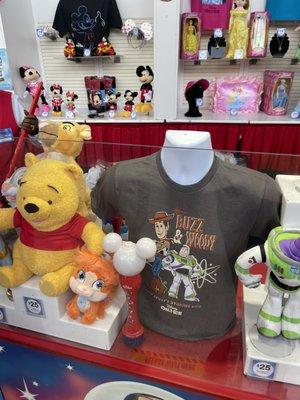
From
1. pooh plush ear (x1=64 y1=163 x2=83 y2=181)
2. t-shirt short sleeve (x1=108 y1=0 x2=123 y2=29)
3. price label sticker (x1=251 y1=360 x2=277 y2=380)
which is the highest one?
t-shirt short sleeve (x1=108 y1=0 x2=123 y2=29)

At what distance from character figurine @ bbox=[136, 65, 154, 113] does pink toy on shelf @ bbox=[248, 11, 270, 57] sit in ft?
2.58

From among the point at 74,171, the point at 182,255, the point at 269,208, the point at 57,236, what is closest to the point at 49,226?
the point at 57,236

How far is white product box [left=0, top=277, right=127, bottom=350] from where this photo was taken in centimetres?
78

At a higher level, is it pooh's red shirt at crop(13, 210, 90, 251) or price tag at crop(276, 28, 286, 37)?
price tag at crop(276, 28, 286, 37)

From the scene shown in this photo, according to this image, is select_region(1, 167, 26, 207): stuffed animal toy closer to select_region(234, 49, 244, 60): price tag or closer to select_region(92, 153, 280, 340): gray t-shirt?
select_region(92, 153, 280, 340): gray t-shirt

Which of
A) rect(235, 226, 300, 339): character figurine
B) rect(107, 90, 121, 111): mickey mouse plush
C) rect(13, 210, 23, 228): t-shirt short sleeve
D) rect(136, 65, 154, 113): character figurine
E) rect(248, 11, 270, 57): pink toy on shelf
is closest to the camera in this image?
rect(235, 226, 300, 339): character figurine

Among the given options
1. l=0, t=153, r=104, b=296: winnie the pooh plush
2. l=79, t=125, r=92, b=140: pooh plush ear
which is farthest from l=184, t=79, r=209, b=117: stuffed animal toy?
l=0, t=153, r=104, b=296: winnie the pooh plush

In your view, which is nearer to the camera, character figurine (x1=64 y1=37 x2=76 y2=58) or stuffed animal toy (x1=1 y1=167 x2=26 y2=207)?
stuffed animal toy (x1=1 y1=167 x2=26 y2=207)

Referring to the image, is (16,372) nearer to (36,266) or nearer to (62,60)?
(36,266)

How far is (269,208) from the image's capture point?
0.67 metres

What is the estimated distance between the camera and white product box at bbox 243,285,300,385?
2.20ft

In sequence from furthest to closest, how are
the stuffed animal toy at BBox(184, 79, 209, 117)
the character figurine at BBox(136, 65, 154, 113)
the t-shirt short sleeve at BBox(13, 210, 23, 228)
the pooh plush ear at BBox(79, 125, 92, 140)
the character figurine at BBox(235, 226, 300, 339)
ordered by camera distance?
the character figurine at BBox(136, 65, 154, 113) → the stuffed animal toy at BBox(184, 79, 209, 117) → the pooh plush ear at BBox(79, 125, 92, 140) → the t-shirt short sleeve at BBox(13, 210, 23, 228) → the character figurine at BBox(235, 226, 300, 339)

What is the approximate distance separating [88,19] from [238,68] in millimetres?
1300

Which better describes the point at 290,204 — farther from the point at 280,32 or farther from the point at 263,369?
the point at 280,32
